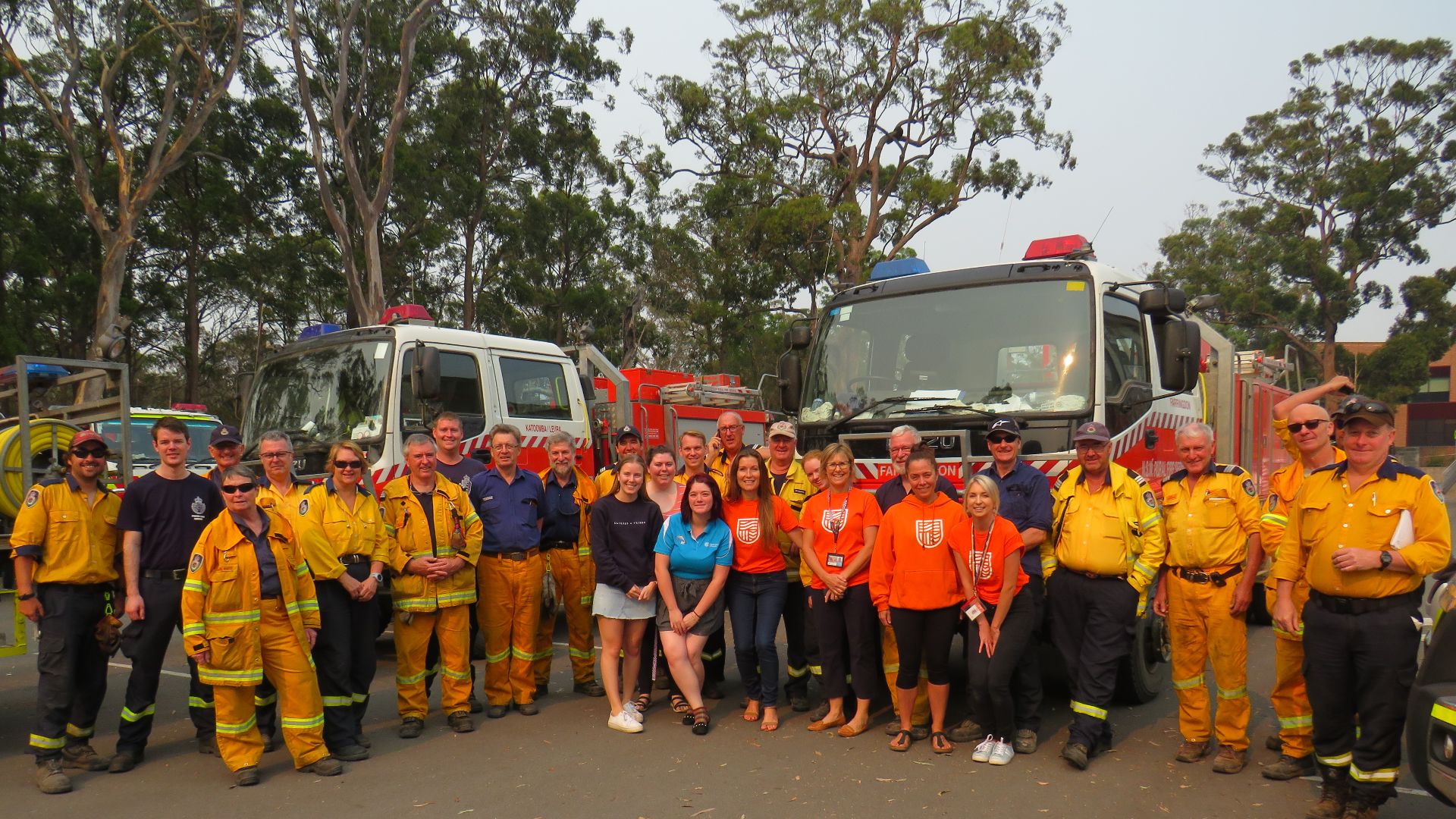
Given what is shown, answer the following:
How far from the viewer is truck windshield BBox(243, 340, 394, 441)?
8039 millimetres

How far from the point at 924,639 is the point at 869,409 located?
181 centimetres

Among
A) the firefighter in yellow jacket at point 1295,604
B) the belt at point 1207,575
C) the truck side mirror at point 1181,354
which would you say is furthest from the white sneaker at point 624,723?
the truck side mirror at point 1181,354

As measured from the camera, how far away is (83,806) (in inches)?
200

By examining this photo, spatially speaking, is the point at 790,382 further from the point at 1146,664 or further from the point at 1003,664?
the point at 1146,664

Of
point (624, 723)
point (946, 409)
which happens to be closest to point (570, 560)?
point (624, 723)

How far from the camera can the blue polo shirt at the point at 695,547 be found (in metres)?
6.38

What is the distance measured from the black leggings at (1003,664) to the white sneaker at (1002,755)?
2.1 inches

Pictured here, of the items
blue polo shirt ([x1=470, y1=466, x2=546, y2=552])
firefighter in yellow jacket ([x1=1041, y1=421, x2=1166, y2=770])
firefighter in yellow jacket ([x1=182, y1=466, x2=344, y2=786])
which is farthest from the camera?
blue polo shirt ([x1=470, y1=466, x2=546, y2=552])

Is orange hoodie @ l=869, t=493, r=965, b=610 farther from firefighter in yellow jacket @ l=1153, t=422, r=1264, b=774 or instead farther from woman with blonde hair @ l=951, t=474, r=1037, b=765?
firefighter in yellow jacket @ l=1153, t=422, r=1264, b=774

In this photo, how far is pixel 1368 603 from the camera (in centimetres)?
445

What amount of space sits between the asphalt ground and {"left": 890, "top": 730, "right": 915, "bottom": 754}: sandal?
0.05 m

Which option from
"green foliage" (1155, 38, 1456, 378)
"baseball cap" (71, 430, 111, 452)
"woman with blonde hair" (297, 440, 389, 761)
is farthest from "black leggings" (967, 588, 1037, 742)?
"green foliage" (1155, 38, 1456, 378)

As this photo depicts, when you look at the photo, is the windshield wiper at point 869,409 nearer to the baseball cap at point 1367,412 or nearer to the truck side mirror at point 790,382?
the truck side mirror at point 790,382

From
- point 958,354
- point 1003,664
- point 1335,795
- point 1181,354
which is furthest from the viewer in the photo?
point 958,354
